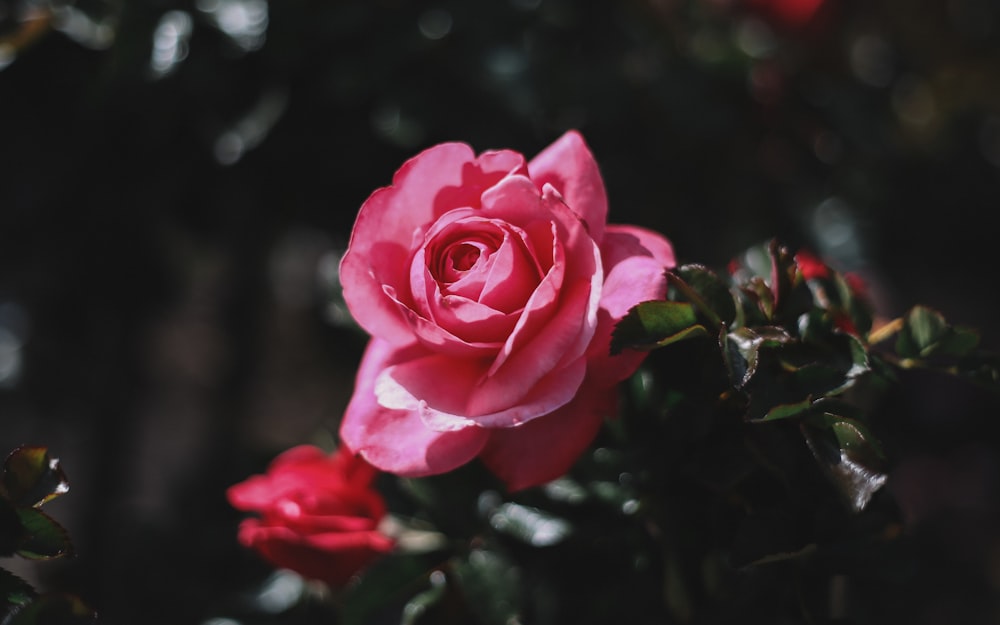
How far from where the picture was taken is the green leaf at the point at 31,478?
48cm

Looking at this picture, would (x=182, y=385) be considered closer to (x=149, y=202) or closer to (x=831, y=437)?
(x=149, y=202)

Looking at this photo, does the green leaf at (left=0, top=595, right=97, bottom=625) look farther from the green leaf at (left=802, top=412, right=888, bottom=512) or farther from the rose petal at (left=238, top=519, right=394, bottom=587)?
the green leaf at (left=802, top=412, right=888, bottom=512)

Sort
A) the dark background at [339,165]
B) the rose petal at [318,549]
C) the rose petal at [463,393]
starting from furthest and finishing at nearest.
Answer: the dark background at [339,165] < the rose petal at [318,549] < the rose petal at [463,393]

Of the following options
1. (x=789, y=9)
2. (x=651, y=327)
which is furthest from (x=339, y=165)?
(x=789, y=9)

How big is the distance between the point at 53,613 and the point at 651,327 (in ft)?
1.18

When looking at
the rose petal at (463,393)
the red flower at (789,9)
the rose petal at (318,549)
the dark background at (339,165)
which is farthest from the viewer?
the red flower at (789,9)

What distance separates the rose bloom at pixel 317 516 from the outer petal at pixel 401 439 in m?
0.12

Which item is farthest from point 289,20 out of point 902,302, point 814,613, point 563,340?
point 902,302

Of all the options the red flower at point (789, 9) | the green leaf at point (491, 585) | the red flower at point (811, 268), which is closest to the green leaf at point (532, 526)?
the green leaf at point (491, 585)

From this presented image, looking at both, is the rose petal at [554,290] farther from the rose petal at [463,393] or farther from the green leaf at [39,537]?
the green leaf at [39,537]

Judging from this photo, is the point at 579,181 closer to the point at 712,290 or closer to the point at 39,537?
the point at 712,290

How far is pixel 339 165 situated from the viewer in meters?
0.88

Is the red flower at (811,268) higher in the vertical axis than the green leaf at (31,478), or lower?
lower

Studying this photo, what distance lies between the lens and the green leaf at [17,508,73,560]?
470 mm
